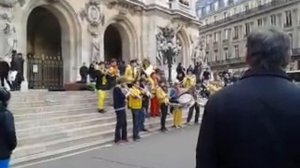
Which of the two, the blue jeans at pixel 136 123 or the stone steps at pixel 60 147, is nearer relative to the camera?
the stone steps at pixel 60 147

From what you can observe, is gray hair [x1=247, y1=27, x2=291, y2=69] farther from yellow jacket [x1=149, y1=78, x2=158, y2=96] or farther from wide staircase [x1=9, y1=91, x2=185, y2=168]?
yellow jacket [x1=149, y1=78, x2=158, y2=96]

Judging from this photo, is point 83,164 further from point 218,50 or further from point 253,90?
point 218,50

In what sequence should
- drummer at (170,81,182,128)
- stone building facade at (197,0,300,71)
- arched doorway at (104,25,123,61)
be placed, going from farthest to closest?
stone building facade at (197,0,300,71) → arched doorway at (104,25,123,61) → drummer at (170,81,182,128)

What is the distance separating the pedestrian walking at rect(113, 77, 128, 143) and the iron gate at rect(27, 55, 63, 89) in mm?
12016

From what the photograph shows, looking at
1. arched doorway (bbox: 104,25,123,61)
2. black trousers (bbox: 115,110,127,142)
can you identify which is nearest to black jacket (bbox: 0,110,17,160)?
black trousers (bbox: 115,110,127,142)

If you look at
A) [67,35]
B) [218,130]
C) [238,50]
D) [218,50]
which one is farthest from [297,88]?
[218,50]

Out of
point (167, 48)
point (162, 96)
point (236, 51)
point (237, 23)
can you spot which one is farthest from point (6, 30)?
point (236, 51)

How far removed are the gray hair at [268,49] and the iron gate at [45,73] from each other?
22.1 m

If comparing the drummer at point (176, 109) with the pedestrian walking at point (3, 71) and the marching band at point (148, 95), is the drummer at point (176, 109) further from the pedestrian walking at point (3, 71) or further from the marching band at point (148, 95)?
the pedestrian walking at point (3, 71)

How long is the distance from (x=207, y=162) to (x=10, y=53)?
19.3 m

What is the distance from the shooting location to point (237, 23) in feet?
233

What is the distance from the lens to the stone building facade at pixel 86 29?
877 inches

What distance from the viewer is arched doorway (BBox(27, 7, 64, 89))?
25781 mm

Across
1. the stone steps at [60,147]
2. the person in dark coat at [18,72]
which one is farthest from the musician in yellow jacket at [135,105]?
the person in dark coat at [18,72]
